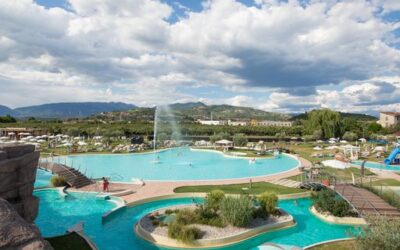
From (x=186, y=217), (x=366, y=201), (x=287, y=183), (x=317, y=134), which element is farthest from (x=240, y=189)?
(x=317, y=134)

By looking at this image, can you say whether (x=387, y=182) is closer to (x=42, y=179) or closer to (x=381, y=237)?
(x=381, y=237)

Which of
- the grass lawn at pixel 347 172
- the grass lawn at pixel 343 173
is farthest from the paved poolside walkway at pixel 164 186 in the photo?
the grass lawn at pixel 347 172

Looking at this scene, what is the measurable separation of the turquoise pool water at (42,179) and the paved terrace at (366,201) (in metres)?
19.0

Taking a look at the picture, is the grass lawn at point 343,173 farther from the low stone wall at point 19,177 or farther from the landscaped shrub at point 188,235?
the low stone wall at point 19,177

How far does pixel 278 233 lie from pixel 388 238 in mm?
6364

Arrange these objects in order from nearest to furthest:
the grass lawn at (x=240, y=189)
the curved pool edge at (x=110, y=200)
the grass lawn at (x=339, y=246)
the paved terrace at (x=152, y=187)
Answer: the grass lawn at (x=339, y=246) < the curved pool edge at (x=110, y=200) < the paved terrace at (x=152, y=187) < the grass lawn at (x=240, y=189)

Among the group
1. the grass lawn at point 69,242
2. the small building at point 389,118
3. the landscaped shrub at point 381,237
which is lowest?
the grass lawn at point 69,242

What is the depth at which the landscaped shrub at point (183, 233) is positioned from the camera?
41.1 feet

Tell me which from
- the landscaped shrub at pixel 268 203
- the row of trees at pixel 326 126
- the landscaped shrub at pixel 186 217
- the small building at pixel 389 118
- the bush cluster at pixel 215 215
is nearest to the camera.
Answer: the bush cluster at pixel 215 215

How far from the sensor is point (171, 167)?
110 ft

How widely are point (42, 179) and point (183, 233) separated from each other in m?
16.9

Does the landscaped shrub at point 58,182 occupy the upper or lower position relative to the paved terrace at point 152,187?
upper

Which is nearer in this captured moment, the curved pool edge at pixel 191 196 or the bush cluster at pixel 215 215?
the bush cluster at pixel 215 215

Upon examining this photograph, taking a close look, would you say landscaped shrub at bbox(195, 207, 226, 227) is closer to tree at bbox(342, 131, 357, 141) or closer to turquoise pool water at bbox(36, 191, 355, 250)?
turquoise pool water at bbox(36, 191, 355, 250)
